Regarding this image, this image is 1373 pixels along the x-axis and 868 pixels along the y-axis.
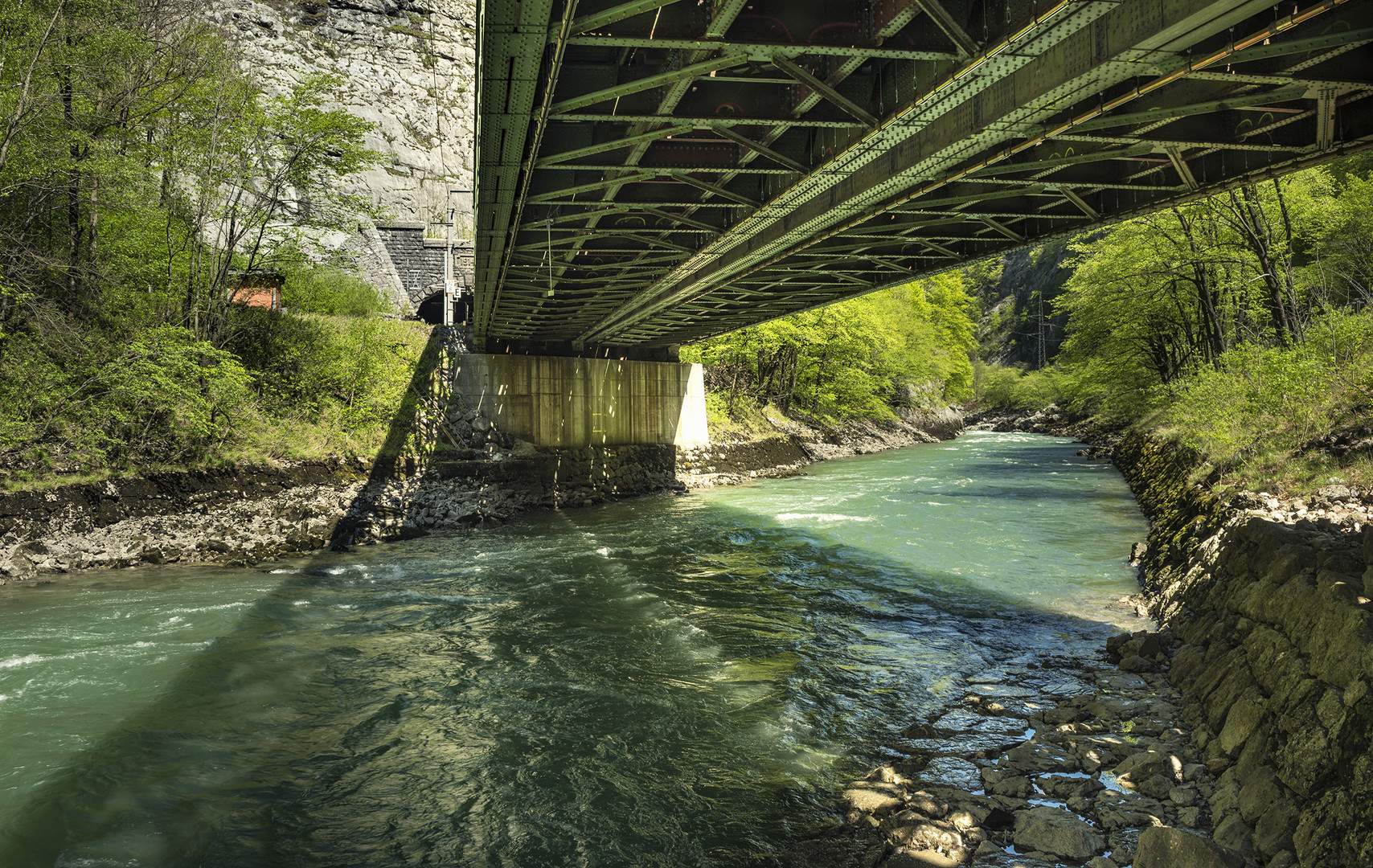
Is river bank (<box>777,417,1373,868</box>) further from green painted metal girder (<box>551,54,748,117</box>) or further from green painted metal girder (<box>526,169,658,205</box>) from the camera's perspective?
green painted metal girder (<box>526,169,658,205</box>)

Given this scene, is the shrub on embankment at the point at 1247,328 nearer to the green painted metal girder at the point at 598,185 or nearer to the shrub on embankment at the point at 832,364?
the green painted metal girder at the point at 598,185

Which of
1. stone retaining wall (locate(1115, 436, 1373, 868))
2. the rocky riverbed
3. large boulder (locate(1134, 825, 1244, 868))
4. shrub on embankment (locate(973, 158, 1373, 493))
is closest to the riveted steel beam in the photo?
the rocky riverbed

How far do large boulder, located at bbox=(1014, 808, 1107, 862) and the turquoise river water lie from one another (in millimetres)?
1422

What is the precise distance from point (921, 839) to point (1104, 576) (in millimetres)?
9394

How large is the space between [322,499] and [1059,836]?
17541 mm

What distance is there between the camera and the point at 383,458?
21.0 meters

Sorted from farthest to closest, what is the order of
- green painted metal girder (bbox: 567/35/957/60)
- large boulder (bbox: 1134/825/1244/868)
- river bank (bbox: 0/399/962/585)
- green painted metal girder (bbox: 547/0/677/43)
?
river bank (bbox: 0/399/962/585) < green painted metal girder (bbox: 567/35/957/60) < green painted metal girder (bbox: 547/0/677/43) < large boulder (bbox: 1134/825/1244/868)

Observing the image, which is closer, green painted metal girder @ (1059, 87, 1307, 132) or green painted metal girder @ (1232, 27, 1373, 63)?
green painted metal girder @ (1232, 27, 1373, 63)

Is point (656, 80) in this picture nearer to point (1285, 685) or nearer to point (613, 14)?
point (613, 14)

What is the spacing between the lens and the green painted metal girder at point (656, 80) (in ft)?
19.6

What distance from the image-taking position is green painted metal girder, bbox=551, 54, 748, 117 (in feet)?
19.6

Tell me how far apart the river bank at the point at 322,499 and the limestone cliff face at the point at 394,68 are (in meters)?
29.6

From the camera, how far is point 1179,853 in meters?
4.27

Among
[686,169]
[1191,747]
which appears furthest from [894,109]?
[1191,747]
